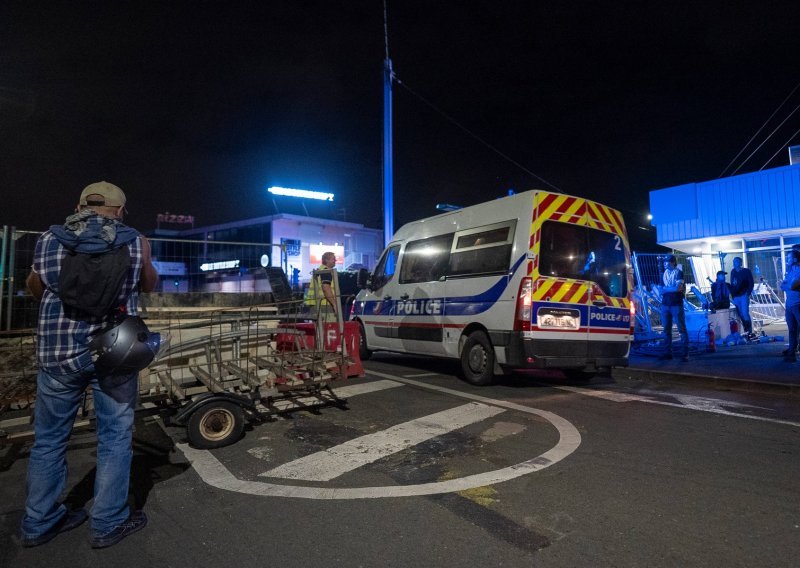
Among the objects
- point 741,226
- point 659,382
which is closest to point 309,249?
point 741,226

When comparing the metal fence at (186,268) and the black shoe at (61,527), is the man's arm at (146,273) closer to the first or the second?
the black shoe at (61,527)

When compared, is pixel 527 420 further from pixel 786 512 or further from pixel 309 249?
pixel 309 249

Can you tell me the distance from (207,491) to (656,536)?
8.68ft

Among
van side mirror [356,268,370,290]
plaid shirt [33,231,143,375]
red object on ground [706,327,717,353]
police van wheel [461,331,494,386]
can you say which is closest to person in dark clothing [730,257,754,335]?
red object on ground [706,327,717,353]

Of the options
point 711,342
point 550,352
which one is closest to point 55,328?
point 550,352

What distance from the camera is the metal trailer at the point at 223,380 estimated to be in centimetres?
412

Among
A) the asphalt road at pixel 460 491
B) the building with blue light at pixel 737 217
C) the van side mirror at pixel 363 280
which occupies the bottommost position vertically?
the asphalt road at pixel 460 491

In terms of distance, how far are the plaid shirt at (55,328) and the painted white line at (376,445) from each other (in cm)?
153

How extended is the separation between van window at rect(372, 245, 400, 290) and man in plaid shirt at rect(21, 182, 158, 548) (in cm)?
657

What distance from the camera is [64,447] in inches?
101

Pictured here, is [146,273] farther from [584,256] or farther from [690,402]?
[690,402]

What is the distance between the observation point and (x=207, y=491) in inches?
124

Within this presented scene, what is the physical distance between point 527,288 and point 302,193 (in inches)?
2053

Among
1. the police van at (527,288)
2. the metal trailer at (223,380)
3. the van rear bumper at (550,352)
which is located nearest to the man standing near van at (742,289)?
the police van at (527,288)
